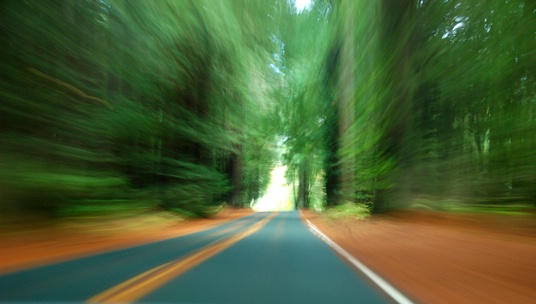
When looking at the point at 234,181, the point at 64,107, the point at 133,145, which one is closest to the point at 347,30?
the point at 133,145

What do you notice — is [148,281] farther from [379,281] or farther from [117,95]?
[117,95]

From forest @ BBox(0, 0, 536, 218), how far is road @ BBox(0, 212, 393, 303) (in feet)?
15.5

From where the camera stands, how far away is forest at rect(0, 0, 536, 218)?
10.8 meters

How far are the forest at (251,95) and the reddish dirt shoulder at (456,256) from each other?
0.79 m

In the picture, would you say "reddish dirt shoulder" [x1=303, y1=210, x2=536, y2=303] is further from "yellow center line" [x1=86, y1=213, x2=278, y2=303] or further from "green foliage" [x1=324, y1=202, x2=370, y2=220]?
"green foliage" [x1=324, y1=202, x2=370, y2=220]

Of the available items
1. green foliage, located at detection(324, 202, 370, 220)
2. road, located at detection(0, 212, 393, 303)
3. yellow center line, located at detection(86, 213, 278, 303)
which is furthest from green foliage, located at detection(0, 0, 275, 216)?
green foliage, located at detection(324, 202, 370, 220)

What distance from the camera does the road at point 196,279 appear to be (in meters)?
4.99

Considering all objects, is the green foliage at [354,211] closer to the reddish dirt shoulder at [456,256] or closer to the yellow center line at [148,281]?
the reddish dirt shoulder at [456,256]

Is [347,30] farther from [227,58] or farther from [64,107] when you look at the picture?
[64,107]

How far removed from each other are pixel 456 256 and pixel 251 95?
1557cm

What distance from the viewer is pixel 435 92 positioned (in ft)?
53.3

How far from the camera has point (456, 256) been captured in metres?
9.09

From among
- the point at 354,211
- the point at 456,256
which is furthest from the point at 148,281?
the point at 354,211

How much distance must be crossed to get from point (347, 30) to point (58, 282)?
644 inches
